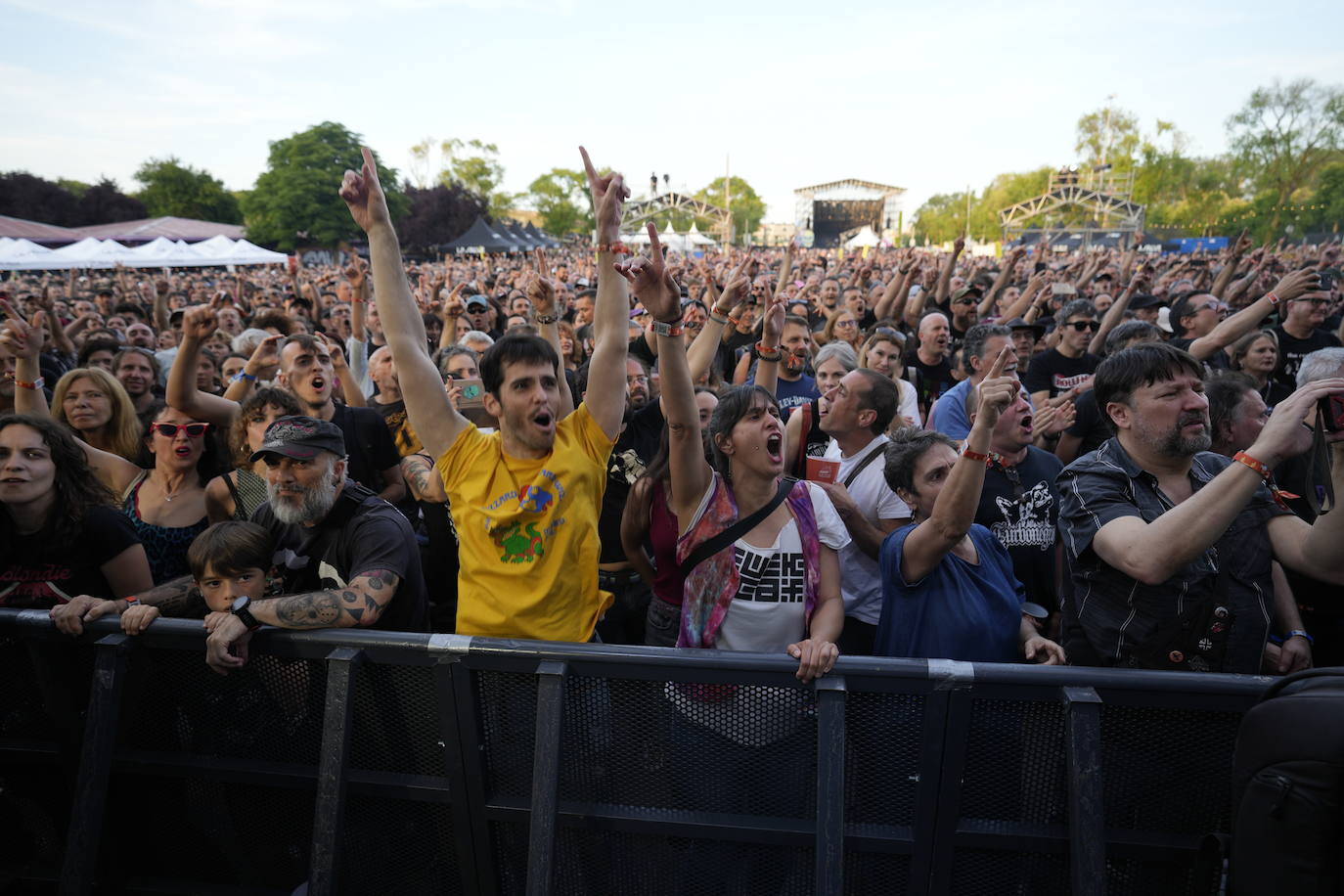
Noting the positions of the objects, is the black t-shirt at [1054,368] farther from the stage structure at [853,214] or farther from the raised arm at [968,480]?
the stage structure at [853,214]

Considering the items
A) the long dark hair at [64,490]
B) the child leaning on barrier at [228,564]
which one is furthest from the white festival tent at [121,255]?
the child leaning on barrier at [228,564]

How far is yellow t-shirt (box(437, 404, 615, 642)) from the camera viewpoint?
248 cm

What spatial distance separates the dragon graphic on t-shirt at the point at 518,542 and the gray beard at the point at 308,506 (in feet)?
2.32

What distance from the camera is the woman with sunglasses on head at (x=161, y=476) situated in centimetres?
350

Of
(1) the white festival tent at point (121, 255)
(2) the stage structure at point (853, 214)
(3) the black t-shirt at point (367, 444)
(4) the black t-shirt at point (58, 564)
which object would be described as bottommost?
(4) the black t-shirt at point (58, 564)

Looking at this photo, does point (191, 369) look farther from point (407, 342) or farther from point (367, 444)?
point (407, 342)

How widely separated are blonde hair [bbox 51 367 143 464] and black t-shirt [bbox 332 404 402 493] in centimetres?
115

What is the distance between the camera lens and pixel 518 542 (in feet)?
8.23

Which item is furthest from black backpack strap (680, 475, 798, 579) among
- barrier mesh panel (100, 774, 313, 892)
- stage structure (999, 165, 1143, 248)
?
stage structure (999, 165, 1143, 248)

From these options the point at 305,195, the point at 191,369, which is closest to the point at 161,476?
the point at 191,369

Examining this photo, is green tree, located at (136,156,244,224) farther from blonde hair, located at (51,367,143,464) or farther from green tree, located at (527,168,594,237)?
blonde hair, located at (51,367,143,464)

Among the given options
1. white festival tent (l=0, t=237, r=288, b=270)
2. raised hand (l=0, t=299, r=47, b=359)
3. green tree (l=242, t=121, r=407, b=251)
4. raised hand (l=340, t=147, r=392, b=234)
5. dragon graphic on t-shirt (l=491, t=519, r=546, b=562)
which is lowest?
dragon graphic on t-shirt (l=491, t=519, r=546, b=562)


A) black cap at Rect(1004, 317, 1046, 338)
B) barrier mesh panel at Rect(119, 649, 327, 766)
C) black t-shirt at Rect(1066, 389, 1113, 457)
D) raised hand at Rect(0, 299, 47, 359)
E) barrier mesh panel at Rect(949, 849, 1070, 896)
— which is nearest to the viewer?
barrier mesh panel at Rect(949, 849, 1070, 896)

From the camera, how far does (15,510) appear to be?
9.39ft
